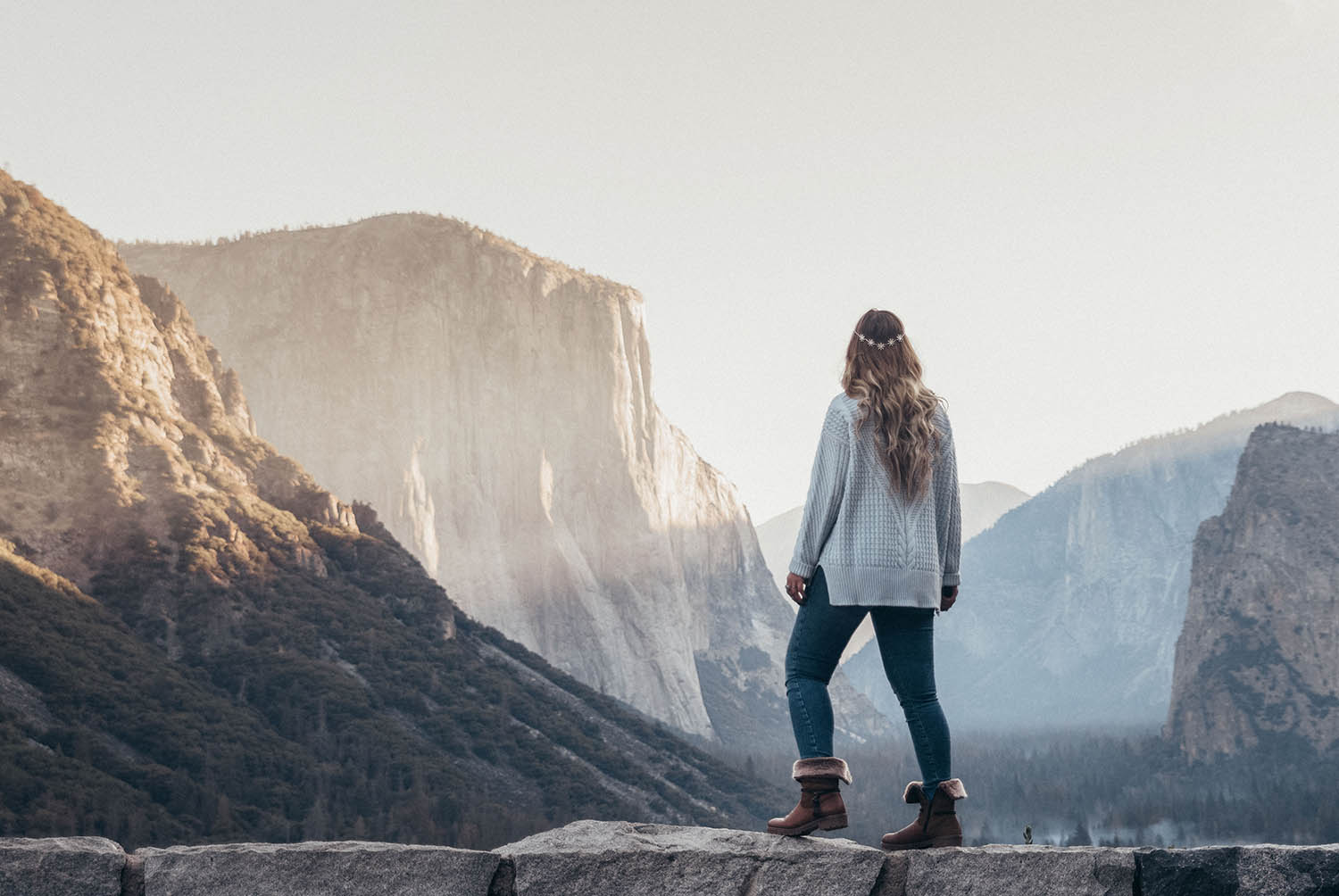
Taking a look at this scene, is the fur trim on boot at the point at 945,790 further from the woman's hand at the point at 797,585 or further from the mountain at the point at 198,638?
the mountain at the point at 198,638

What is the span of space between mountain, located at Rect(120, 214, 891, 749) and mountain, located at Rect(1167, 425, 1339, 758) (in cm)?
5721

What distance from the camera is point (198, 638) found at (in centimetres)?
6019

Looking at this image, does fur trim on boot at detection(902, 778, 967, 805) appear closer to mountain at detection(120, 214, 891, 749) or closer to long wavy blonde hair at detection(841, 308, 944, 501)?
long wavy blonde hair at detection(841, 308, 944, 501)

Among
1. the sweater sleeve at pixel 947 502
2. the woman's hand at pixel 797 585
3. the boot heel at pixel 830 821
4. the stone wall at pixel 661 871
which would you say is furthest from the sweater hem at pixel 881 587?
the stone wall at pixel 661 871

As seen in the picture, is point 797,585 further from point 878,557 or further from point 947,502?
point 947,502

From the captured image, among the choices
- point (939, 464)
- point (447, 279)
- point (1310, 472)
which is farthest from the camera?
Result: point (1310, 472)

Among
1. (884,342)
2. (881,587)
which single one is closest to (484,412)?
(884,342)

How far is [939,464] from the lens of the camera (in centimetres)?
557

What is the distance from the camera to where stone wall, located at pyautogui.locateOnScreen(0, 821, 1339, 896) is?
187 inches

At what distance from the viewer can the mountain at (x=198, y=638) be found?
48.8 metres

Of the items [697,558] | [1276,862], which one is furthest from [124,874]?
[697,558]

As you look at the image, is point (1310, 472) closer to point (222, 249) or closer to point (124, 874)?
point (222, 249)

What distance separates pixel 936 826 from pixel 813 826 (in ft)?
1.54

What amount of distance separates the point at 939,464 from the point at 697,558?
472 ft
